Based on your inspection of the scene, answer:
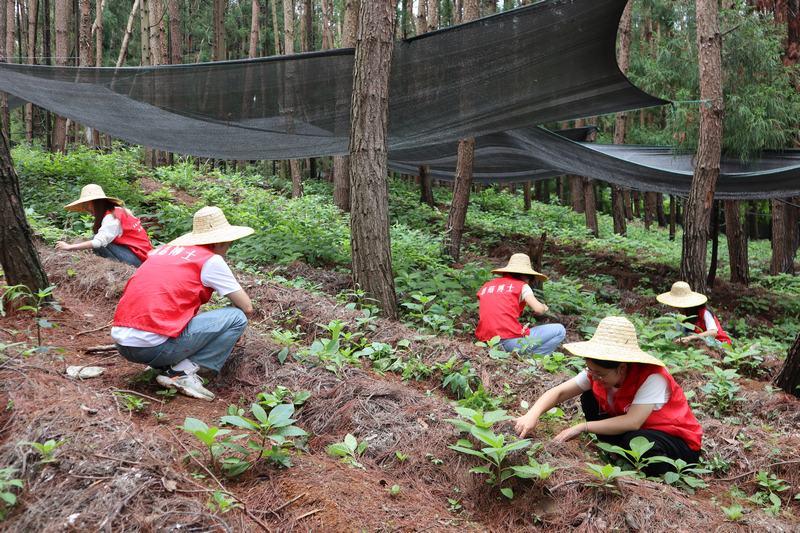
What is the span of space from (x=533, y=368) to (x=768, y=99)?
22.4 ft

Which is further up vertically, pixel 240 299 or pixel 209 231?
pixel 209 231

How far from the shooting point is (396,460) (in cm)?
244

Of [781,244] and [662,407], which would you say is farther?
[781,244]

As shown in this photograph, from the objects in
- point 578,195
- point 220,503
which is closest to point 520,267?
point 220,503

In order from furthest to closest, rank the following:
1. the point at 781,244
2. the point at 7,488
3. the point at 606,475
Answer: the point at 781,244 → the point at 606,475 → the point at 7,488

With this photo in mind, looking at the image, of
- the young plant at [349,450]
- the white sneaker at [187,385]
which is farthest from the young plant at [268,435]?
the white sneaker at [187,385]

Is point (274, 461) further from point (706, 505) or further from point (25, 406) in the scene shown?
point (706, 505)

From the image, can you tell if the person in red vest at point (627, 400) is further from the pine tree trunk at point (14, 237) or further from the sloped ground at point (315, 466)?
the pine tree trunk at point (14, 237)

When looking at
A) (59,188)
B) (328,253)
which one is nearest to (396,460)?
(328,253)

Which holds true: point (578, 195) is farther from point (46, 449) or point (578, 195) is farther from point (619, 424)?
point (46, 449)

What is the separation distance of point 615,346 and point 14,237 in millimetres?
3190

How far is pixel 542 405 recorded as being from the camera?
2.53m

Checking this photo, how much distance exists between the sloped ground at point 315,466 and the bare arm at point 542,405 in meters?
0.12

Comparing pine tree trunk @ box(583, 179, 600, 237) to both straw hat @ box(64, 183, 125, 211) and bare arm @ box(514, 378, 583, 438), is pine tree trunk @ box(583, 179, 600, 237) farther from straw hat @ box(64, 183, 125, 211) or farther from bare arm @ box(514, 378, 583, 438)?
bare arm @ box(514, 378, 583, 438)
